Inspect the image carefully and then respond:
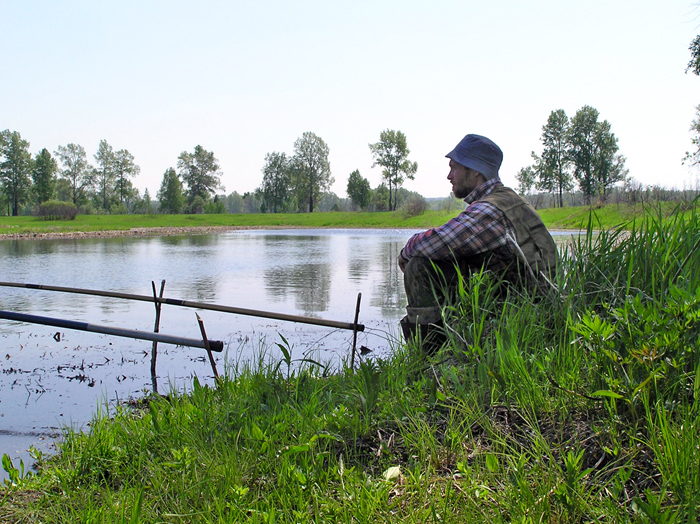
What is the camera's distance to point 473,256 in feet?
11.2

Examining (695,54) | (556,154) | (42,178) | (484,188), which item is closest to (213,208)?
(42,178)

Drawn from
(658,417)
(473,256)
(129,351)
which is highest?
(473,256)

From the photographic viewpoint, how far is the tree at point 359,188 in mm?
85812

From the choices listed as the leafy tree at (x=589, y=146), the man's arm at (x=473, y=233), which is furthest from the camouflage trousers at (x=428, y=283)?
the leafy tree at (x=589, y=146)

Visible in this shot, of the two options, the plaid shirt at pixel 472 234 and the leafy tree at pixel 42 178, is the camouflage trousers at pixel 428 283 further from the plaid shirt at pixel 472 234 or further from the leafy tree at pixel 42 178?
the leafy tree at pixel 42 178

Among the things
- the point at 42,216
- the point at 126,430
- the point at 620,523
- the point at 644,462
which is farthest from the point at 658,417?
the point at 42,216

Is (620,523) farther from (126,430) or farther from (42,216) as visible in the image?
(42,216)

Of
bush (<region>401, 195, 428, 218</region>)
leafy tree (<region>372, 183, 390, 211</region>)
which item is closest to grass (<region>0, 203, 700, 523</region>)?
bush (<region>401, 195, 428, 218</region>)

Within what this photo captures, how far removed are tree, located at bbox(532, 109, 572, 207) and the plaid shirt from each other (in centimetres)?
7156

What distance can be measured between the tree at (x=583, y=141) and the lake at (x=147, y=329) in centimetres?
6068

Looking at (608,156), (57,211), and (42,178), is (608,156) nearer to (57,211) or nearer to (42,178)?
(57,211)

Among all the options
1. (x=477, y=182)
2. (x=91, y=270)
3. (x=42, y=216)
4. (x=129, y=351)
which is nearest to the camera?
(x=477, y=182)

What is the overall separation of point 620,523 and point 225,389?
88.3 inches

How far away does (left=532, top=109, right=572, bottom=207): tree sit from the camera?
7056 centimetres
